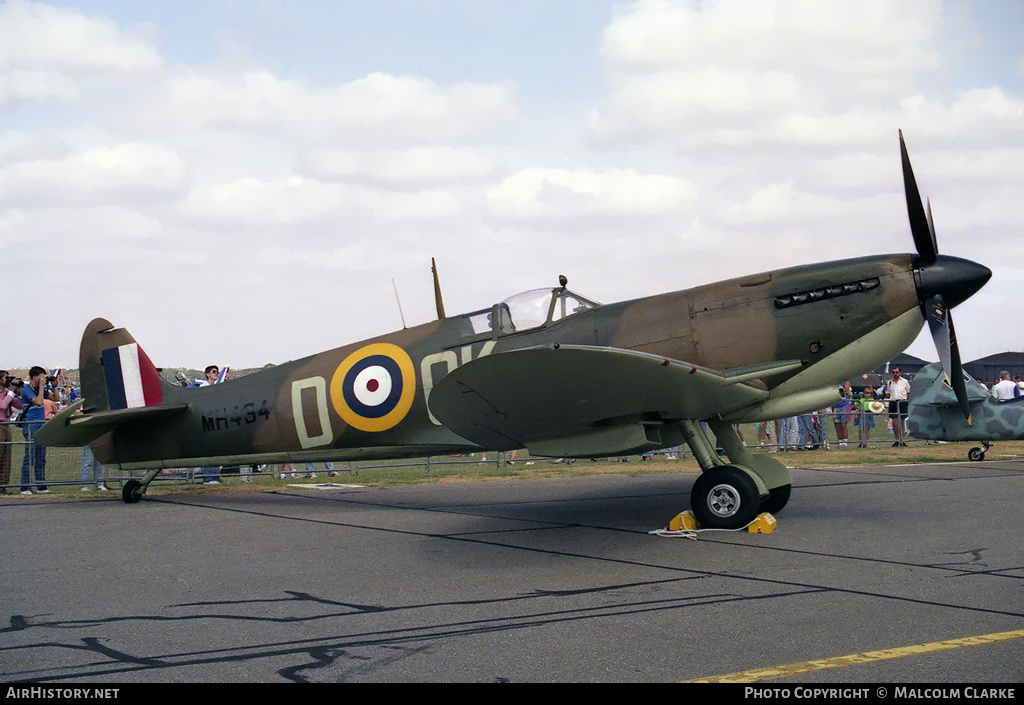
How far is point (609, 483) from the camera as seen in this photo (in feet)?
37.4

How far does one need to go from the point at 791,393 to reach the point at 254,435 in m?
5.63

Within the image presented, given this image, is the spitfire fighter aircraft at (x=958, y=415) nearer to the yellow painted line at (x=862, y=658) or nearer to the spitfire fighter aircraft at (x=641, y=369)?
the spitfire fighter aircraft at (x=641, y=369)

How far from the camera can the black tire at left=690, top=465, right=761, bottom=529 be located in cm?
691

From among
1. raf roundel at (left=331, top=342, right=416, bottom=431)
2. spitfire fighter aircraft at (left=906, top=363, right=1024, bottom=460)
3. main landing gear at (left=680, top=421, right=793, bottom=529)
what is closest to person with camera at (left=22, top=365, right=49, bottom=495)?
raf roundel at (left=331, top=342, right=416, bottom=431)

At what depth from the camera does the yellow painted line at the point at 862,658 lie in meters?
3.31

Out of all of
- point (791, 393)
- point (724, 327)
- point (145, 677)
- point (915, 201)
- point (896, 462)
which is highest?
point (915, 201)

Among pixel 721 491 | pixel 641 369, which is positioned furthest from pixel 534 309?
pixel 721 491

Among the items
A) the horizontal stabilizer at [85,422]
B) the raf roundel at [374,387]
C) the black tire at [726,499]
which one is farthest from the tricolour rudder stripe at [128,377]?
the black tire at [726,499]

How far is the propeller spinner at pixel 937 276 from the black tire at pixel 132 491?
857 centimetres

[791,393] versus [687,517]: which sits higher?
[791,393]

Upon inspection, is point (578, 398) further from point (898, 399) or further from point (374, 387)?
point (898, 399)

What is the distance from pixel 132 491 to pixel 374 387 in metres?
3.56
